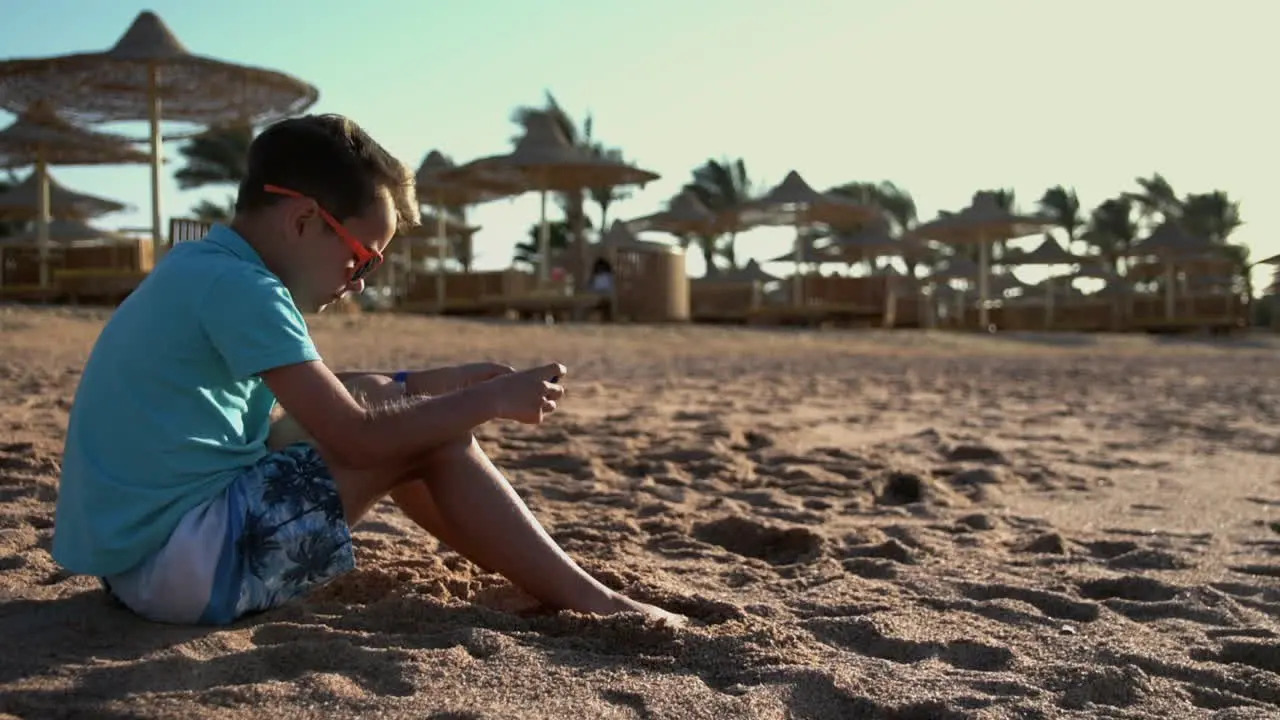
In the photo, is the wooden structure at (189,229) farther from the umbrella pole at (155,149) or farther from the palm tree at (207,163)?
the palm tree at (207,163)

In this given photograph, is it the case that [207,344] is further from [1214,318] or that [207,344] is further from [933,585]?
[1214,318]

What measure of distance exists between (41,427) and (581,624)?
9.20ft

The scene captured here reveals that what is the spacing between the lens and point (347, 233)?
1830mm

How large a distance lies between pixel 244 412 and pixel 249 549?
0.25 m

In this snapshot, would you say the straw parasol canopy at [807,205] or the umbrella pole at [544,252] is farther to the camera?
the straw parasol canopy at [807,205]

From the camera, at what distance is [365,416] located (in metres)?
1.77

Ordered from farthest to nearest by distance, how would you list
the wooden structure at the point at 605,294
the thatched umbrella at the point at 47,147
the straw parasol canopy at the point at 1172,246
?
the straw parasol canopy at the point at 1172,246, the wooden structure at the point at 605,294, the thatched umbrella at the point at 47,147

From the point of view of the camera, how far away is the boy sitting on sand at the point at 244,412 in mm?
Answer: 1738

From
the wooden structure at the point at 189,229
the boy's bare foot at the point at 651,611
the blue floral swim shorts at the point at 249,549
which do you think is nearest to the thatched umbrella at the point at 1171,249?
the wooden structure at the point at 189,229

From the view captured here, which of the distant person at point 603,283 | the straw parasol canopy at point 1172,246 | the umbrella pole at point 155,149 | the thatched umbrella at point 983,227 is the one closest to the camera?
the umbrella pole at point 155,149

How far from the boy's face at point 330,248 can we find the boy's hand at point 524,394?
29 cm

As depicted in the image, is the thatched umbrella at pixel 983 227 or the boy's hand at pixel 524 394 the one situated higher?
the thatched umbrella at pixel 983 227

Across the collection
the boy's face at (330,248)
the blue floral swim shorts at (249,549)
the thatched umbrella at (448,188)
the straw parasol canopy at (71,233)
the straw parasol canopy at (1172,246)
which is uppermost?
the thatched umbrella at (448,188)

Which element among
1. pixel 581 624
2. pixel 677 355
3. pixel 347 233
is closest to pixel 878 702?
pixel 581 624
